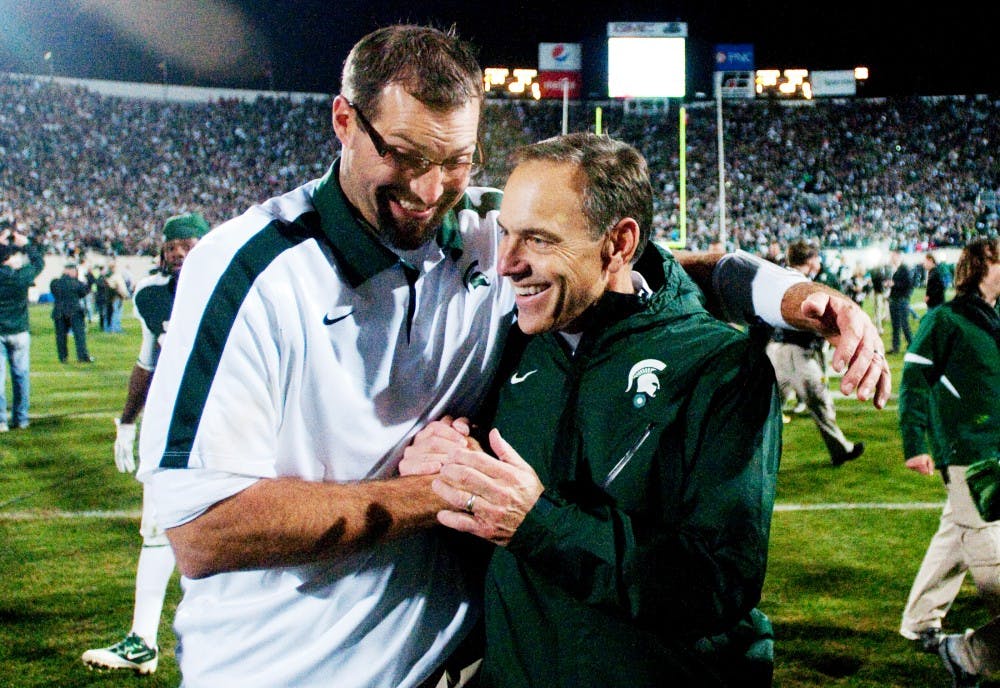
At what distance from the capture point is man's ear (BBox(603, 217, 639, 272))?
2.07 metres

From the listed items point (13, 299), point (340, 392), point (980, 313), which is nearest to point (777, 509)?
point (980, 313)

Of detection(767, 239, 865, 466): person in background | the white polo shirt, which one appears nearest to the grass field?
detection(767, 239, 865, 466): person in background

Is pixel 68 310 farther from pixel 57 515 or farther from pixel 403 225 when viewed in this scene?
pixel 403 225

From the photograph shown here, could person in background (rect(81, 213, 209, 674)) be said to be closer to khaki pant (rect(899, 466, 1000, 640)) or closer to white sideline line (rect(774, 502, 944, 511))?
khaki pant (rect(899, 466, 1000, 640))

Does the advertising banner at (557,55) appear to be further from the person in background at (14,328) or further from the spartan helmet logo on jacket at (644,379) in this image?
the spartan helmet logo on jacket at (644,379)

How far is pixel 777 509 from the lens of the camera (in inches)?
275

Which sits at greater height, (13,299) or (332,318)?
(332,318)

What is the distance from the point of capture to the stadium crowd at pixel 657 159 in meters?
38.0

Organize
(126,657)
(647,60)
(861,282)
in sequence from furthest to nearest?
(647,60) → (861,282) → (126,657)

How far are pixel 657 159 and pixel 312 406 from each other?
41.5 meters

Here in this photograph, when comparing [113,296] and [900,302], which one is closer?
[900,302]

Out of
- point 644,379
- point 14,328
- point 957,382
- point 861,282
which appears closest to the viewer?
point 644,379

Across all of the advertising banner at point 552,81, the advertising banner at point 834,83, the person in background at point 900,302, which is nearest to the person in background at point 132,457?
the person in background at point 900,302

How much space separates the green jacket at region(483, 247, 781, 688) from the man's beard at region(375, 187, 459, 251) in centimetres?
42
